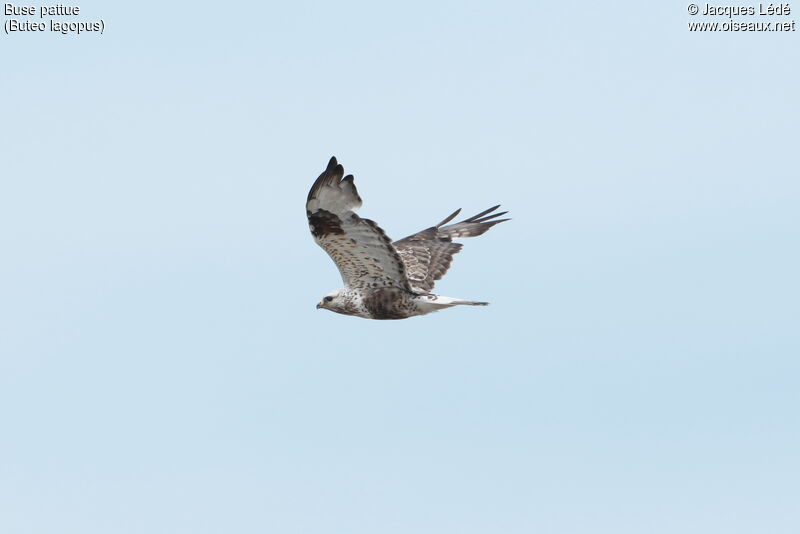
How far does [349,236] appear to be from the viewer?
15148 millimetres

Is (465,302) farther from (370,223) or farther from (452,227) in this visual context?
(452,227)

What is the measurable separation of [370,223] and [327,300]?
2076 mm

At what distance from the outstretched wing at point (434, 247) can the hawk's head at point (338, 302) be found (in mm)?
1579

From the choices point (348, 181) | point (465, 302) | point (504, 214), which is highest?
point (504, 214)

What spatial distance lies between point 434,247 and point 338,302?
10.8 feet

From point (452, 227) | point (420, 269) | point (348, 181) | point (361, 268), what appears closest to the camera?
point (348, 181)

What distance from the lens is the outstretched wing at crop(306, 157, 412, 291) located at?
14491mm

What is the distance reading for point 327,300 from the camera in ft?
54.3

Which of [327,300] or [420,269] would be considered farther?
[420,269]

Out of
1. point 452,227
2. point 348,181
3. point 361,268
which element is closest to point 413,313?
point 361,268

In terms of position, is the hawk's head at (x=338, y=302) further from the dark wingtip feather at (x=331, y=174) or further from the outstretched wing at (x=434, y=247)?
the dark wingtip feather at (x=331, y=174)

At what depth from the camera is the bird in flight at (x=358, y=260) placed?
14.6m

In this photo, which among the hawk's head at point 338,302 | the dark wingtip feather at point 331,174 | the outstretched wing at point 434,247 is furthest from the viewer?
the outstretched wing at point 434,247

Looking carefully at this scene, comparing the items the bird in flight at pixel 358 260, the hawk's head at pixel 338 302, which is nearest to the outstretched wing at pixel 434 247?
the bird in flight at pixel 358 260
